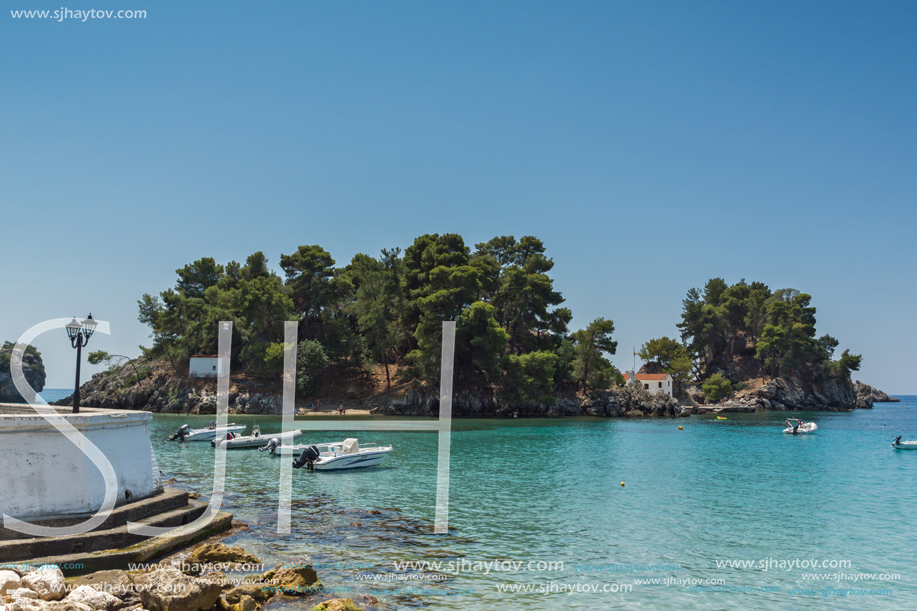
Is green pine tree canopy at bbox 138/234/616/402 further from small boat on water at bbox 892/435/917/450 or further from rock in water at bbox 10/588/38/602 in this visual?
rock in water at bbox 10/588/38/602

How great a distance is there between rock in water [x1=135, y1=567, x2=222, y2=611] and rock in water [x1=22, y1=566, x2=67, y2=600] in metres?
1.00

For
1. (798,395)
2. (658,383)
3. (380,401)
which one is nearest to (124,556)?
(380,401)

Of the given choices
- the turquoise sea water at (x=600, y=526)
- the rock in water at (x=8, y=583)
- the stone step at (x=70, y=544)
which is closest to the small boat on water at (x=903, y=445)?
the turquoise sea water at (x=600, y=526)

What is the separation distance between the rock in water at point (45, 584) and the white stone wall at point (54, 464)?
1.98 m

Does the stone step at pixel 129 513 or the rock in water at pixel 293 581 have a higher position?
the stone step at pixel 129 513

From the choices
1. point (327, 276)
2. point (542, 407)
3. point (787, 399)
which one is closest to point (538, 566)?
point (542, 407)

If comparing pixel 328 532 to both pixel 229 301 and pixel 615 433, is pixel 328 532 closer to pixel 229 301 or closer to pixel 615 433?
pixel 615 433

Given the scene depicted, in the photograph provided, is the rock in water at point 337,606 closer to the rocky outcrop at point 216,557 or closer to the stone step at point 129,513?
the rocky outcrop at point 216,557

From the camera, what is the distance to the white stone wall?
890cm

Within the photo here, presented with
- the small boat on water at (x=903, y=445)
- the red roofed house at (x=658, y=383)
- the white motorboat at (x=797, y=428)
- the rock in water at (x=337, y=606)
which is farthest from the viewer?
the red roofed house at (x=658, y=383)

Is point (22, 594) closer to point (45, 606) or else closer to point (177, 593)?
point (45, 606)

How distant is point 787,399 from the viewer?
285 feet

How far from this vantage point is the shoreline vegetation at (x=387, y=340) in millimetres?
57000

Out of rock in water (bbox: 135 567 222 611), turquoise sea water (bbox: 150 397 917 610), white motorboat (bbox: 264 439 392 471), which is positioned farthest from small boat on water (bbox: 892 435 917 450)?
rock in water (bbox: 135 567 222 611)
